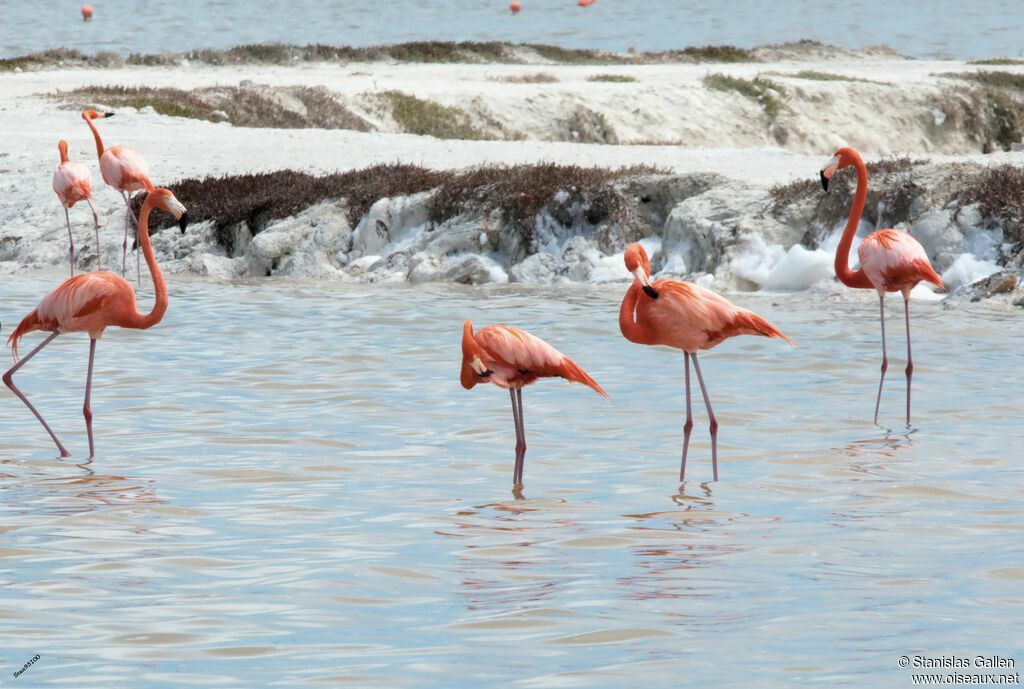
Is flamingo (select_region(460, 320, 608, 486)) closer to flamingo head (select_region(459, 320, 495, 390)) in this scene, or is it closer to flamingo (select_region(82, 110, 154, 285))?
flamingo head (select_region(459, 320, 495, 390))

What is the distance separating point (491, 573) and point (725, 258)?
28.8 feet

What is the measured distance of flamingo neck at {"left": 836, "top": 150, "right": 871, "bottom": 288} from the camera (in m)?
8.86

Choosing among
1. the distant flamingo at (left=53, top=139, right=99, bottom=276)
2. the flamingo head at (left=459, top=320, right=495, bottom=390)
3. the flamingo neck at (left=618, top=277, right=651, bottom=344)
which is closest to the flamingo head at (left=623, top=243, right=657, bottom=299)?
the flamingo neck at (left=618, top=277, right=651, bottom=344)

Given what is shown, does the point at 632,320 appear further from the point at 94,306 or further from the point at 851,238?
the point at 94,306

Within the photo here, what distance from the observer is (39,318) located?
8102 millimetres

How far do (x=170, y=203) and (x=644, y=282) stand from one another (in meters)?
2.71

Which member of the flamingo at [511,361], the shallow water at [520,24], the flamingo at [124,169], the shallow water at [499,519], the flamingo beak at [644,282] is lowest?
the shallow water at [499,519]

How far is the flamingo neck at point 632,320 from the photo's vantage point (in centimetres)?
708

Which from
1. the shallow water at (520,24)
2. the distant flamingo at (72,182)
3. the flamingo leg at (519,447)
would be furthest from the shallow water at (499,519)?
the shallow water at (520,24)

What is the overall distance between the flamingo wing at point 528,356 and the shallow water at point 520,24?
41859 millimetres

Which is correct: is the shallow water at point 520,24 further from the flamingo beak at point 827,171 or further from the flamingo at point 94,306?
the flamingo beak at point 827,171

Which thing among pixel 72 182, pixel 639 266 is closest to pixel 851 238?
pixel 639 266

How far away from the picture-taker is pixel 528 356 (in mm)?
6715

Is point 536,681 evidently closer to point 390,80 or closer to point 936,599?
point 936,599
